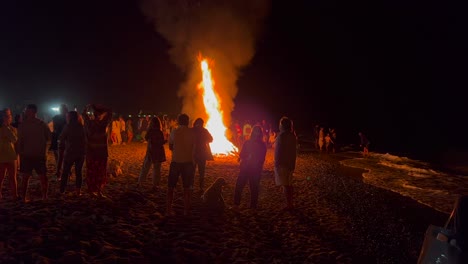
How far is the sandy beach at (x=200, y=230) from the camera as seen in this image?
514 cm

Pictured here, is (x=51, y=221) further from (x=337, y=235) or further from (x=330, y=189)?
(x=330, y=189)

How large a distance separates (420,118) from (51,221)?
3623 inches

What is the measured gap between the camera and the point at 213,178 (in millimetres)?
12164

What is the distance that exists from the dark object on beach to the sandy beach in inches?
72.7

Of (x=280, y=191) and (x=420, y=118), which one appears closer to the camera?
(x=280, y=191)

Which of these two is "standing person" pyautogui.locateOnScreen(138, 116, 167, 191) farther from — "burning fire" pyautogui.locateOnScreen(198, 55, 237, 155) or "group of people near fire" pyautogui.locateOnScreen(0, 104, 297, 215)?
"burning fire" pyautogui.locateOnScreen(198, 55, 237, 155)

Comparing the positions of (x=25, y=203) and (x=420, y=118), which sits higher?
(x=420, y=118)

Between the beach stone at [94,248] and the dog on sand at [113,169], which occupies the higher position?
the dog on sand at [113,169]

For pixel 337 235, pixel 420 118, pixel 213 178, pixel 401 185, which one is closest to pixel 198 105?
pixel 213 178

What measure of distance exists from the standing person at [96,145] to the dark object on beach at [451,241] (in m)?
6.33

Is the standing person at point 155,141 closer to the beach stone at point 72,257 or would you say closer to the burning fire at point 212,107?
the beach stone at point 72,257

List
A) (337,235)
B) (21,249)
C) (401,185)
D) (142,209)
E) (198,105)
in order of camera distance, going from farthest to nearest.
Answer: (198,105), (401,185), (142,209), (337,235), (21,249)

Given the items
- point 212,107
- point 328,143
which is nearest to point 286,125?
point 212,107

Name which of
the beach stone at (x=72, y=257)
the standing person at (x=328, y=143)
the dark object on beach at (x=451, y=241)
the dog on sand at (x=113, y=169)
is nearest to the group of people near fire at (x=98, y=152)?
the dog on sand at (x=113, y=169)
